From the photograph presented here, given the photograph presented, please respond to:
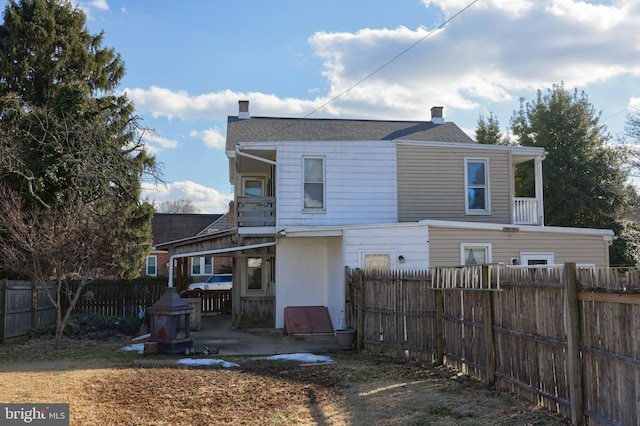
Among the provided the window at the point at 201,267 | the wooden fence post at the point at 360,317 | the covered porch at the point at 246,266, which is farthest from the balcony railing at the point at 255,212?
the window at the point at 201,267

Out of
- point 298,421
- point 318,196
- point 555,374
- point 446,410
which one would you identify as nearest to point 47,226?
point 318,196

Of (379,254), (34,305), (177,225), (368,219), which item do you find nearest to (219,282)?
(177,225)

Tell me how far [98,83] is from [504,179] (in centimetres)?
1626

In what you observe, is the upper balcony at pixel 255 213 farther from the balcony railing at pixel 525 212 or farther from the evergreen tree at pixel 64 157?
the balcony railing at pixel 525 212

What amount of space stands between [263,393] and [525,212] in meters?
13.5

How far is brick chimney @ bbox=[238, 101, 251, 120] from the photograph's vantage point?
22.8 meters

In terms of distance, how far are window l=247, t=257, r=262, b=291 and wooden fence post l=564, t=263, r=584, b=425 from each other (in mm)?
14463

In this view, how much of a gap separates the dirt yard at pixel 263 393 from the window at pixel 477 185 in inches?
339

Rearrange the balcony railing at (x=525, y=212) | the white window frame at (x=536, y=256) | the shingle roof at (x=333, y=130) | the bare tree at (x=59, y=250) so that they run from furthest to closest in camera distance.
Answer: the shingle roof at (x=333, y=130)
the balcony railing at (x=525, y=212)
the white window frame at (x=536, y=256)
the bare tree at (x=59, y=250)

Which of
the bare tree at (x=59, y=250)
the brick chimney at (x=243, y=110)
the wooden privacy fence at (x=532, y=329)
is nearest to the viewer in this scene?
the wooden privacy fence at (x=532, y=329)

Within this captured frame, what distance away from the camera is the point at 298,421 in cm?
692

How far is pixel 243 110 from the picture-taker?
22.9m

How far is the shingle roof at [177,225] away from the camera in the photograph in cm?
4225

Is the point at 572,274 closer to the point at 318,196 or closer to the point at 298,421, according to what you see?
the point at 298,421
